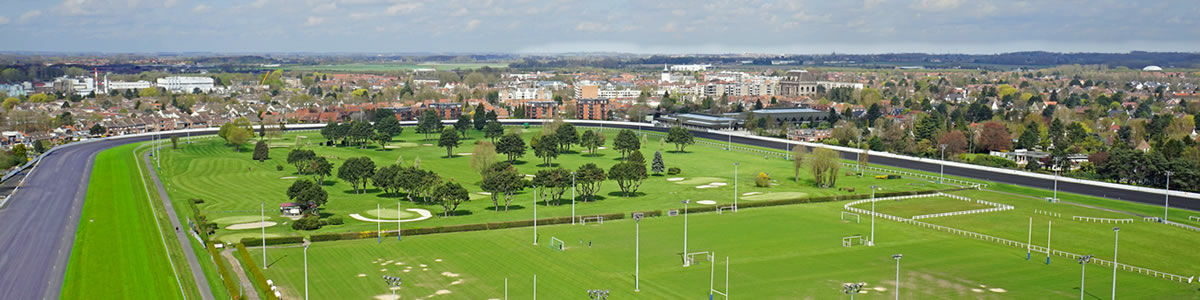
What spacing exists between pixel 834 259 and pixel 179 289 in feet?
96.6

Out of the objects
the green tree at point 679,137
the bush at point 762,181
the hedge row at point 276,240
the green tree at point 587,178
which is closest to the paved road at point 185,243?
the hedge row at point 276,240

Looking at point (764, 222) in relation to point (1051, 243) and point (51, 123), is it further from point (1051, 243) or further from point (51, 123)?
point (51, 123)

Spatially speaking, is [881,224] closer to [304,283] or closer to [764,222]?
[764,222]

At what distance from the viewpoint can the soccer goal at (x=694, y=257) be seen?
43.8 m

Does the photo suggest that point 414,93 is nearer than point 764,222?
No

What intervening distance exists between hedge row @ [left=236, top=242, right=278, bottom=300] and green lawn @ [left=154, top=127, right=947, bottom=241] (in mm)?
5185

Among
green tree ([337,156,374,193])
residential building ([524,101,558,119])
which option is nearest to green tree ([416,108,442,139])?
residential building ([524,101,558,119])

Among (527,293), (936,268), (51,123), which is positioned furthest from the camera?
(51,123)

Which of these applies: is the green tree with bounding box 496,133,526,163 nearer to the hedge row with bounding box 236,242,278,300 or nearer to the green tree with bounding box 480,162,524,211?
the green tree with bounding box 480,162,524,211

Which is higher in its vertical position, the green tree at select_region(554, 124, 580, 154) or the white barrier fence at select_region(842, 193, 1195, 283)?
the green tree at select_region(554, 124, 580, 154)

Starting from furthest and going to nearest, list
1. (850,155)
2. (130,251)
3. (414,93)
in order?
(414,93), (850,155), (130,251)

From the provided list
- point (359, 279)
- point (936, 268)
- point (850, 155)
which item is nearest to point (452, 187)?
point (359, 279)

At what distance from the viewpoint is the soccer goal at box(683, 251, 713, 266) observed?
43816 mm

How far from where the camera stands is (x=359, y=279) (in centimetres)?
4009
